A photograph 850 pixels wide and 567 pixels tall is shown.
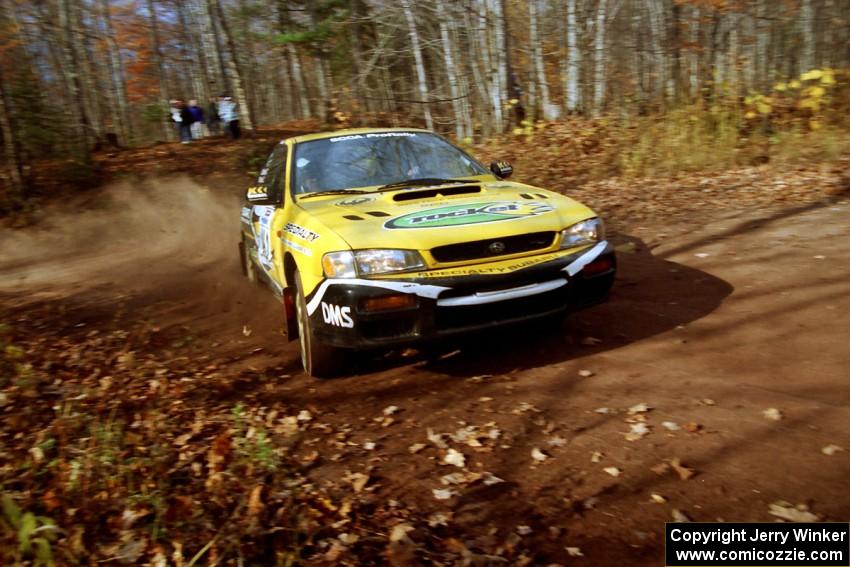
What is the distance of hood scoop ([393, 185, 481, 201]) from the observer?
4.95 meters

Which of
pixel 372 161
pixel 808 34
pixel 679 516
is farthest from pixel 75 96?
pixel 679 516

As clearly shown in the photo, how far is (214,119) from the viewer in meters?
25.1

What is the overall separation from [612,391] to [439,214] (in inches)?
64.2

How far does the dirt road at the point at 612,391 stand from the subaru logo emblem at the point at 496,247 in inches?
36.0

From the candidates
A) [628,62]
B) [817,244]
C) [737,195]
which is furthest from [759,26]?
[817,244]

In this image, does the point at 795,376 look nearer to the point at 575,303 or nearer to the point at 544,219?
the point at 575,303

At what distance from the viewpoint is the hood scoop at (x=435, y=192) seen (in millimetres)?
4953

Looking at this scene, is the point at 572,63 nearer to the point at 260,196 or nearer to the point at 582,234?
the point at 260,196

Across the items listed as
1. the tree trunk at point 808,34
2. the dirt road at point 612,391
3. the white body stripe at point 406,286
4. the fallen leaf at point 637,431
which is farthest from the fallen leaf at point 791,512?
the tree trunk at point 808,34

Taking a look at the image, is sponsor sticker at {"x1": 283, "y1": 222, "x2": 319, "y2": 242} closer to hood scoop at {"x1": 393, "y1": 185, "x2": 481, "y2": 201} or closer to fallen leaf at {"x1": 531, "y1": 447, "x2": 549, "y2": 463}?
hood scoop at {"x1": 393, "y1": 185, "x2": 481, "y2": 201}

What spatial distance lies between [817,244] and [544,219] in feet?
13.2

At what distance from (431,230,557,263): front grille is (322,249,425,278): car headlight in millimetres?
148

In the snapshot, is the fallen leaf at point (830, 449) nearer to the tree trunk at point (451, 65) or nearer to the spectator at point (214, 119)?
the tree trunk at point (451, 65)

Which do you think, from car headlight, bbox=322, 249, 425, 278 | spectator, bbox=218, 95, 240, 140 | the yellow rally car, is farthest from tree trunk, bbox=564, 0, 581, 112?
car headlight, bbox=322, 249, 425, 278
